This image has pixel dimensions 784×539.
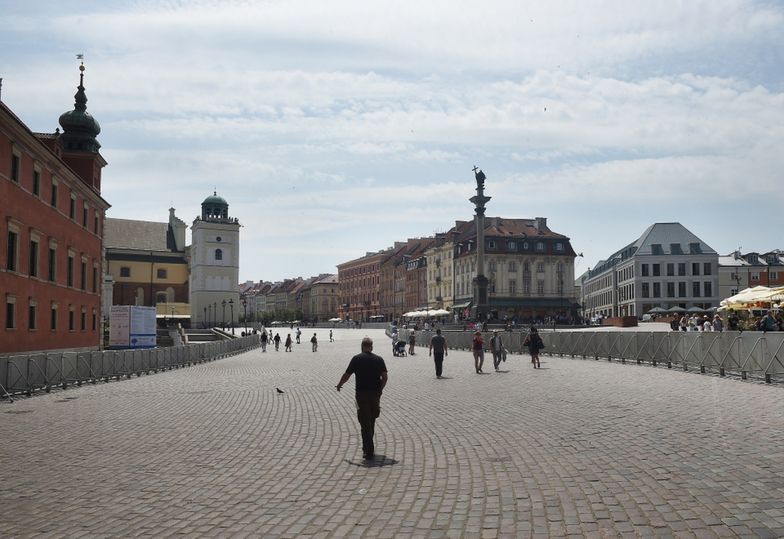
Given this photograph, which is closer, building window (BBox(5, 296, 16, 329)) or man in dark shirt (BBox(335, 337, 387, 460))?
man in dark shirt (BBox(335, 337, 387, 460))

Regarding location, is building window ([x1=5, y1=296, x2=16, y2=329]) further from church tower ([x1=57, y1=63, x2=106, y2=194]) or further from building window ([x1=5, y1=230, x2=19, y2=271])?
church tower ([x1=57, y1=63, x2=106, y2=194])

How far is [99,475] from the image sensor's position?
9078 millimetres

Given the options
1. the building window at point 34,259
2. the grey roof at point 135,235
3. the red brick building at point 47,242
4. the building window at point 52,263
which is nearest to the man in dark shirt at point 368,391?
the red brick building at point 47,242

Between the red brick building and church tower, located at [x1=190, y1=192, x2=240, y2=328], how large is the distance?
66.0 metres

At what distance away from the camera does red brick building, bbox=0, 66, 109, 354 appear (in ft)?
98.4

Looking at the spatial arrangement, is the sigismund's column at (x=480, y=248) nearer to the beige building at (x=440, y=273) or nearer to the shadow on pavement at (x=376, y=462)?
the beige building at (x=440, y=273)

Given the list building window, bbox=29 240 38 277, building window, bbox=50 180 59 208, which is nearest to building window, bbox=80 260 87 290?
building window, bbox=50 180 59 208

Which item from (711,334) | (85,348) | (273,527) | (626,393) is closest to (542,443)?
(273,527)

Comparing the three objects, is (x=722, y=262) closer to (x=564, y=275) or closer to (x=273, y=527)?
(x=564, y=275)

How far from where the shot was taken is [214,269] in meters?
116

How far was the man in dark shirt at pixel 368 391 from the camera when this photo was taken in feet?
33.0

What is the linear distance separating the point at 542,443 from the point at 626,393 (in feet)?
26.1

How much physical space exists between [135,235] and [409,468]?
11294cm

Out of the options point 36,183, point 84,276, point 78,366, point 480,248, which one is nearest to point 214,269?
point 480,248
